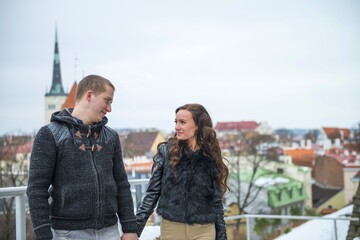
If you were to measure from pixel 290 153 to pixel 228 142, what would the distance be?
26.3 ft

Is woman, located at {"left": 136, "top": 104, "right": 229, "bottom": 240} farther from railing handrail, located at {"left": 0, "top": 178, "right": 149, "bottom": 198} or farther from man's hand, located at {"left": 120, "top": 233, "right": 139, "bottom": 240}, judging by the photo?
railing handrail, located at {"left": 0, "top": 178, "right": 149, "bottom": 198}

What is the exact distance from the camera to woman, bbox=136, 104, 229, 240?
99.3 inches

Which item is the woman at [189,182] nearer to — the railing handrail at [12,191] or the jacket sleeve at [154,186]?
the jacket sleeve at [154,186]

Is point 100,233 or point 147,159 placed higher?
point 100,233

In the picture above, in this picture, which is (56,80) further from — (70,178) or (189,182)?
(70,178)

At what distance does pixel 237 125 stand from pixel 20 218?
46912mm

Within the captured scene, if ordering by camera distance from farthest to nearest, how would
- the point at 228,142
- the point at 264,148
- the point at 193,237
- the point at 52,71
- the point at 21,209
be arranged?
the point at 52,71, the point at 228,142, the point at 264,148, the point at 21,209, the point at 193,237

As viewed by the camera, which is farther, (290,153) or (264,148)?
(290,153)

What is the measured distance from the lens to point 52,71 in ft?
181

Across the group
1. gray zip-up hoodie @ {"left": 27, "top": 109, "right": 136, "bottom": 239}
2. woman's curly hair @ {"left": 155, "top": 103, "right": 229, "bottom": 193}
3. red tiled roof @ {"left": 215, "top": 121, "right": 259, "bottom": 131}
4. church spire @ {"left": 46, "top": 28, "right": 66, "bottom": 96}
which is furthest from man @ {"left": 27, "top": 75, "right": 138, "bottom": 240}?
church spire @ {"left": 46, "top": 28, "right": 66, "bottom": 96}

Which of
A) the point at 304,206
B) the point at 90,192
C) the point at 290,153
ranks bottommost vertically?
the point at 304,206

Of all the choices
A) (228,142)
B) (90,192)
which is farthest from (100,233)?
(228,142)

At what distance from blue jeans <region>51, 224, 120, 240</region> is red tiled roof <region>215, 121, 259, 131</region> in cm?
Answer: 4450

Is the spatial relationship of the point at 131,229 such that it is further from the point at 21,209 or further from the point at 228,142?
the point at 228,142
